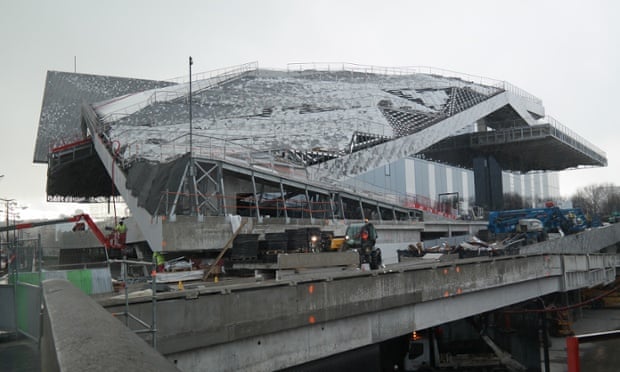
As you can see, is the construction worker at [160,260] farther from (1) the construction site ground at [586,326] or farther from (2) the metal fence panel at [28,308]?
(1) the construction site ground at [586,326]

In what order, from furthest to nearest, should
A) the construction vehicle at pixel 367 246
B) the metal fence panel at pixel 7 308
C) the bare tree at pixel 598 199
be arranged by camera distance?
the bare tree at pixel 598 199
the construction vehicle at pixel 367 246
the metal fence panel at pixel 7 308

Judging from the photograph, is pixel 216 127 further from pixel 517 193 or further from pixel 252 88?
pixel 517 193

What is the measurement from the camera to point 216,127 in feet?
132

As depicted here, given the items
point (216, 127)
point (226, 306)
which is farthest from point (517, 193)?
point (226, 306)

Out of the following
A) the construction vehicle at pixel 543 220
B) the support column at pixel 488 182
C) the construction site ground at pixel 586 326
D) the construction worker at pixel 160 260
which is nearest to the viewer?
the construction worker at pixel 160 260

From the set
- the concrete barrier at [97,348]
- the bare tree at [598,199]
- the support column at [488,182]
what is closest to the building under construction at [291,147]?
the support column at [488,182]

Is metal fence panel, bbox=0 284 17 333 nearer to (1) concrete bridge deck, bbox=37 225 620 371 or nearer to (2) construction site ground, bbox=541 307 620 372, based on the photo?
(1) concrete bridge deck, bbox=37 225 620 371

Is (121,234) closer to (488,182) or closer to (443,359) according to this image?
(443,359)

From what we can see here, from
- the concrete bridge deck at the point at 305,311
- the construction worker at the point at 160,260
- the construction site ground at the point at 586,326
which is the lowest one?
the construction site ground at the point at 586,326

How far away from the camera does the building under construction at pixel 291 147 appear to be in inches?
1107

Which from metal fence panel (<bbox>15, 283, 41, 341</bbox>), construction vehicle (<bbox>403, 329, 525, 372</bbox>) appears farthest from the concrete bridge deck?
construction vehicle (<bbox>403, 329, 525, 372</bbox>)

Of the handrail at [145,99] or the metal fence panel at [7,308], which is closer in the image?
the metal fence panel at [7,308]

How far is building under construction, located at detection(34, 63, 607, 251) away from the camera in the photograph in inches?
1107

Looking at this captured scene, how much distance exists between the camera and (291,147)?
38.0 m
